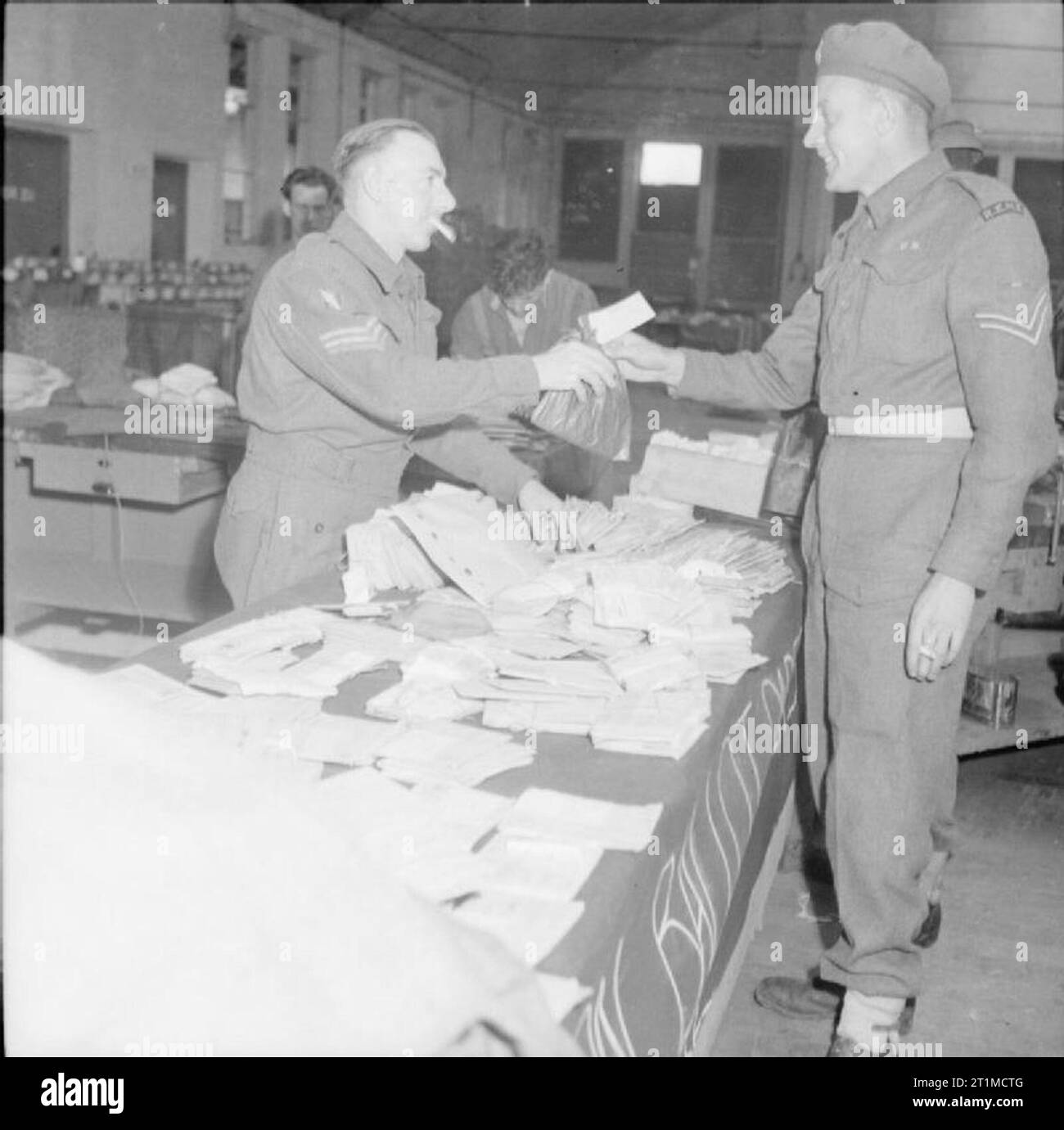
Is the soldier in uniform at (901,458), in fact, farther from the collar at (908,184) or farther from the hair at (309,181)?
the hair at (309,181)

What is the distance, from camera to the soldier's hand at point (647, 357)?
309 centimetres

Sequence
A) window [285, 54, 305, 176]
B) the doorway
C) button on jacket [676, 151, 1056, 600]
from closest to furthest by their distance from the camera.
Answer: button on jacket [676, 151, 1056, 600]
the doorway
window [285, 54, 305, 176]

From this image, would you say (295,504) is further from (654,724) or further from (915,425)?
(915,425)

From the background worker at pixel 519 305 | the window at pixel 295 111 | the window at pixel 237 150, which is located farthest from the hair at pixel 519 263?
the window at pixel 295 111

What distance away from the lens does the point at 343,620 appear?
2.44 m

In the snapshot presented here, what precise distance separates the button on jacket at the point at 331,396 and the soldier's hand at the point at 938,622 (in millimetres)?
877

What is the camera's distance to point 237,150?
11.7m

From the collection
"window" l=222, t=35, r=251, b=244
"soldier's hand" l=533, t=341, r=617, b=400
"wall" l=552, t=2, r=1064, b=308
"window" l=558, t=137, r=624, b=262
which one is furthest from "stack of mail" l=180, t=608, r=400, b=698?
"window" l=558, t=137, r=624, b=262

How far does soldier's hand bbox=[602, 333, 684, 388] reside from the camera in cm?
309

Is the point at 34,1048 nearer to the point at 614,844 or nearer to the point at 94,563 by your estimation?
the point at 614,844

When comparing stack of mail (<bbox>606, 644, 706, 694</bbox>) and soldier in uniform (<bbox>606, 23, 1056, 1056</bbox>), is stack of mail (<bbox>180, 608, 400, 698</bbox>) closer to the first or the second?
stack of mail (<bbox>606, 644, 706, 694</bbox>)

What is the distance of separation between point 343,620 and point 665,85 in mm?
20309

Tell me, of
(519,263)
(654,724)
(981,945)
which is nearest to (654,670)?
(654,724)

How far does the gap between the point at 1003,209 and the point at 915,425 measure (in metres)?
0.40
